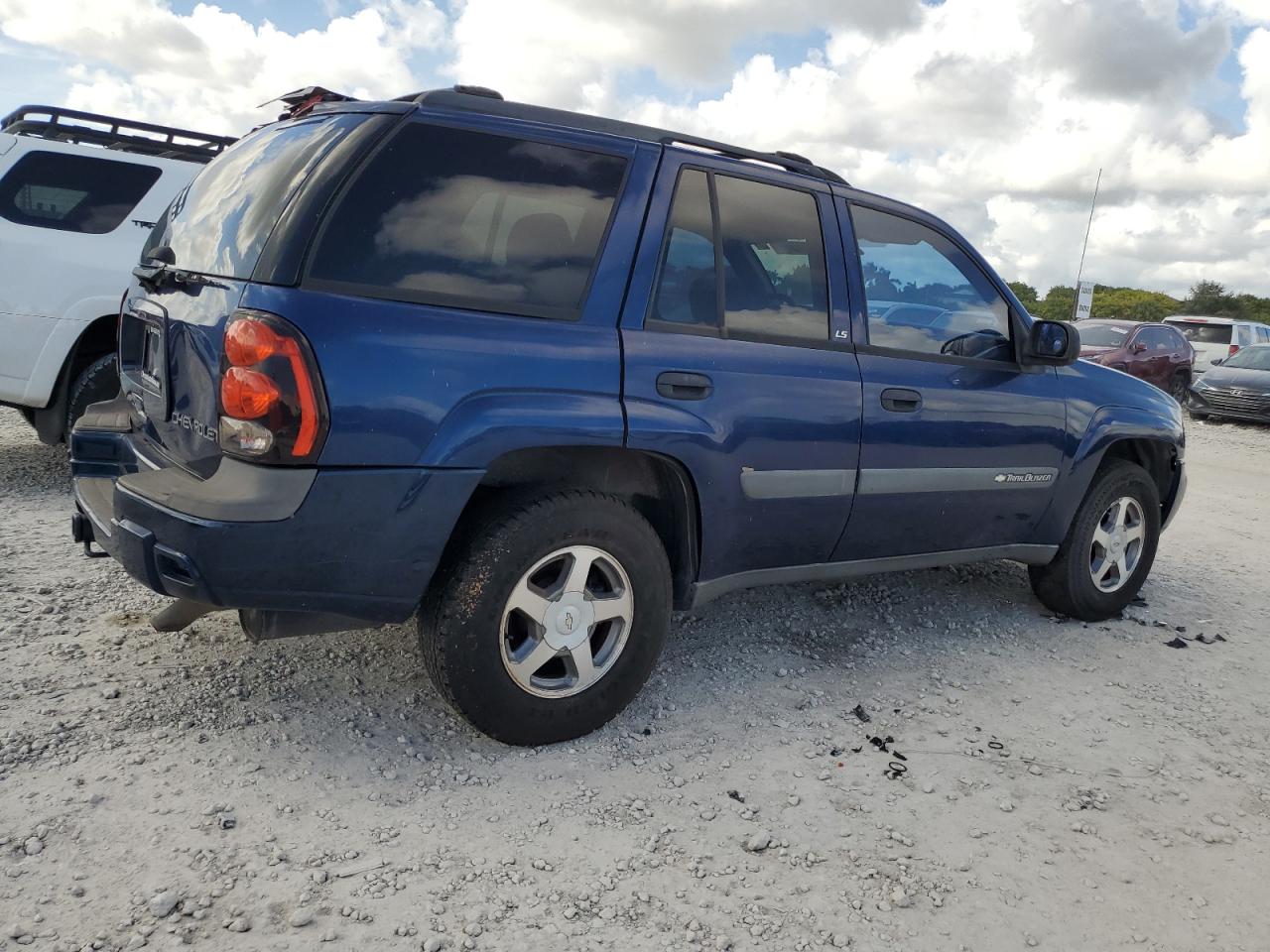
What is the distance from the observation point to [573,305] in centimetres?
299

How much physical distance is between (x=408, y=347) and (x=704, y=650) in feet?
6.37

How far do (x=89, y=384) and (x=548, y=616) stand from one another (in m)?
3.97

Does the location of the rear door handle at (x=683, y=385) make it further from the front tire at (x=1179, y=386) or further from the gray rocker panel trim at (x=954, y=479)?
the front tire at (x=1179, y=386)

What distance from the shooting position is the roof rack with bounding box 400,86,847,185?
2957mm

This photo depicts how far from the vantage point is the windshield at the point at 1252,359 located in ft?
53.8

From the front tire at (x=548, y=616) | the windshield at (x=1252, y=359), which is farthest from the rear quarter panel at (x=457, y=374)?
the windshield at (x=1252, y=359)

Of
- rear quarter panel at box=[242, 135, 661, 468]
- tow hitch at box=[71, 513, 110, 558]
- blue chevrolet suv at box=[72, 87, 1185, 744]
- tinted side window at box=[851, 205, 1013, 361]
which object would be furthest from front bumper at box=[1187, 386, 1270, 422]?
tow hitch at box=[71, 513, 110, 558]

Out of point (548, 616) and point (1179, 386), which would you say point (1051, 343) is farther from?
point (1179, 386)

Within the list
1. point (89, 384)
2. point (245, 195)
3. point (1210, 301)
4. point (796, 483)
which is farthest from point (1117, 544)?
point (1210, 301)

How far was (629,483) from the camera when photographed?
3297mm

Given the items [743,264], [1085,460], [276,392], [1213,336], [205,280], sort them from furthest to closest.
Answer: [1213,336]
[1085,460]
[743,264]
[205,280]
[276,392]

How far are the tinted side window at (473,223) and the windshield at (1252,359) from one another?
1669cm

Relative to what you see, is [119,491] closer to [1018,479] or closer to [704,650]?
[704,650]

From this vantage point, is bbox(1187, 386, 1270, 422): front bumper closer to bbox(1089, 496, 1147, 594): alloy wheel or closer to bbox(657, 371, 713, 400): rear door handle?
bbox(1089, 496, 1147, 594): alloy wheel
